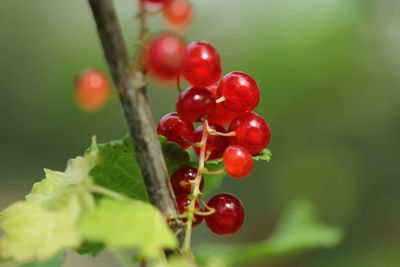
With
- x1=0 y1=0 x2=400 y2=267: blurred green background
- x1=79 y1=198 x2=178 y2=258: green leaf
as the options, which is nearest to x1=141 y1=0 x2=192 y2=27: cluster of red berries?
x1=79 y1=198 x2=178 y2=258: green leaf

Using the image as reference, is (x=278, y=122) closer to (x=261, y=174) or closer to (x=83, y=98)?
(x=261, y=174)

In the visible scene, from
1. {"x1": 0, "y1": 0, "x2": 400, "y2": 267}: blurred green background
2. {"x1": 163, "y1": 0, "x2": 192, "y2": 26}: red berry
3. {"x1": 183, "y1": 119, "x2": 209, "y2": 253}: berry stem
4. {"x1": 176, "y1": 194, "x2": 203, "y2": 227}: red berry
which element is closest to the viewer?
{"x1": 183, "y1": 119, "x2": 209, "y2": 253}: berry stem

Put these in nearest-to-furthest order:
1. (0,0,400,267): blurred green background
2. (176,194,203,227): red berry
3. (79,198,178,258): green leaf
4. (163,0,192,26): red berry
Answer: (79,198,178,258): green leaf < (176,194,203,227): red berry < (163,0,192,26): red berry < (0,0,400,267): blurred green background

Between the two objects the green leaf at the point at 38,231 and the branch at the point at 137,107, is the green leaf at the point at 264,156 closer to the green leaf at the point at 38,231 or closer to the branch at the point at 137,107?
the branch at the point at 137,107

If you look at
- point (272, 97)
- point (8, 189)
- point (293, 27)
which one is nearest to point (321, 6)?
point (293, 27)

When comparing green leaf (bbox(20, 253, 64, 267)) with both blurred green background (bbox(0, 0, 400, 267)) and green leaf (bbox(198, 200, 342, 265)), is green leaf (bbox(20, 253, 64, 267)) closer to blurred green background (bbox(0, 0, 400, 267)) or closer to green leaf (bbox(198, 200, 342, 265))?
green leaf (bbox(198, 200, 342, 265))

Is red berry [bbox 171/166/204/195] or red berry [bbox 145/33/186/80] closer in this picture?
red berry [bbox 145/33/186/80]
